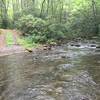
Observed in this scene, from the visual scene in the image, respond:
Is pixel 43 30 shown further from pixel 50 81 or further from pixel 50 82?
pixel 50 82

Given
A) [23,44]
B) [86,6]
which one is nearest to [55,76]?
[23,44]

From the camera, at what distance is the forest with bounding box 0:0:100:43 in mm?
30078

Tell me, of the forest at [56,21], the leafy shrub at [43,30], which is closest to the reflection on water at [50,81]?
the leafy shrub at [43,30]

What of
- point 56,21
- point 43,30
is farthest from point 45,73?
point 56,21

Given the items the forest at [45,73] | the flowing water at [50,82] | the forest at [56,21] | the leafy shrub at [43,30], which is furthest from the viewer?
the forest at [56,21]

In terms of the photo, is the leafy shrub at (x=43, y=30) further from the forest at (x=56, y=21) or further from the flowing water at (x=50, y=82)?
the flowing water at (x=50, y=82)

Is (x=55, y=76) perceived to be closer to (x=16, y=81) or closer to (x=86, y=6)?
(x=16, y=81)

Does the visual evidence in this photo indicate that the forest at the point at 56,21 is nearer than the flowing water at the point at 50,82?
No

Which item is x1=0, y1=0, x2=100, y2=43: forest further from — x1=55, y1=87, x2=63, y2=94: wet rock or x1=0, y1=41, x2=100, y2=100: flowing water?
x1=55, y1=87, x2=63, y2=94: wet rock

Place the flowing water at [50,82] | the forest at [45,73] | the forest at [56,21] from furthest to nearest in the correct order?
the forest at [56,21]
the forest at [45,73]
the flowing water at [50,82]

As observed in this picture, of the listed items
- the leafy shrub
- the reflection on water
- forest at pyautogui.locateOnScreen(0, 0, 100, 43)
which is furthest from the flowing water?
forest at pyautogui.locateOnScreen(0, 0, 100, 43)

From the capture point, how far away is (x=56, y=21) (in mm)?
32875

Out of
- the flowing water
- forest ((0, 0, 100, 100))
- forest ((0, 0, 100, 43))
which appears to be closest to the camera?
the flowing water

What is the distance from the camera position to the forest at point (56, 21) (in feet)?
98.7
